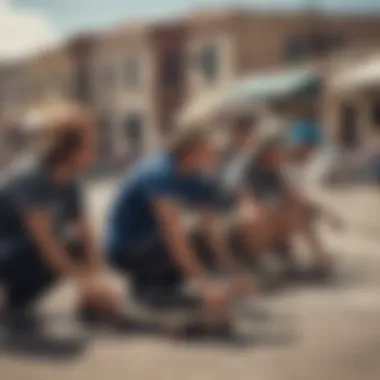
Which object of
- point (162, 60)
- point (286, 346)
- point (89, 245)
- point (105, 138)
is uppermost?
point (162, 60)

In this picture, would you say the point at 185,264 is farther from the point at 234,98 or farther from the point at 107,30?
the point at 107,30

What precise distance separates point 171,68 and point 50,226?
0.94 feet

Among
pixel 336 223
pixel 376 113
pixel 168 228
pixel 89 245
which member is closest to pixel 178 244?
pixel 168 228

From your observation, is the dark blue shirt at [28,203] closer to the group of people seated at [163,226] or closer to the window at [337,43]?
the group of people seated at [163,226]

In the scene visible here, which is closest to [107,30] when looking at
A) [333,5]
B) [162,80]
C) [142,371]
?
[162,80]

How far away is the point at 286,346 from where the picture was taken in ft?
3.68

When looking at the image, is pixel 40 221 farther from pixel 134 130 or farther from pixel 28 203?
pixel 134 130

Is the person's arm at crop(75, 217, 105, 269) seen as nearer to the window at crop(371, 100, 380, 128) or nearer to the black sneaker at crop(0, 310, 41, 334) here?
the black sneaker at crop(0, 310, 41, 334)

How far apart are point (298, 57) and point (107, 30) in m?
0.28

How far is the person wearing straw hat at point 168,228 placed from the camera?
1.12 m

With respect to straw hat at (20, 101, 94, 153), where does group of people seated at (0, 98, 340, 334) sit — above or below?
below

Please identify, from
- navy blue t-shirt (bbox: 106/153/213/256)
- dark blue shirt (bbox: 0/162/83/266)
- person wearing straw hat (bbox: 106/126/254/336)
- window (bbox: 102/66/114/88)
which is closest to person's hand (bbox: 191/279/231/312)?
person wearing straw hat (bbox: 106/126/254/336)

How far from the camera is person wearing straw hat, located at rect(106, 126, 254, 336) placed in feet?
3.67

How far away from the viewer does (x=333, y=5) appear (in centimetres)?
112
